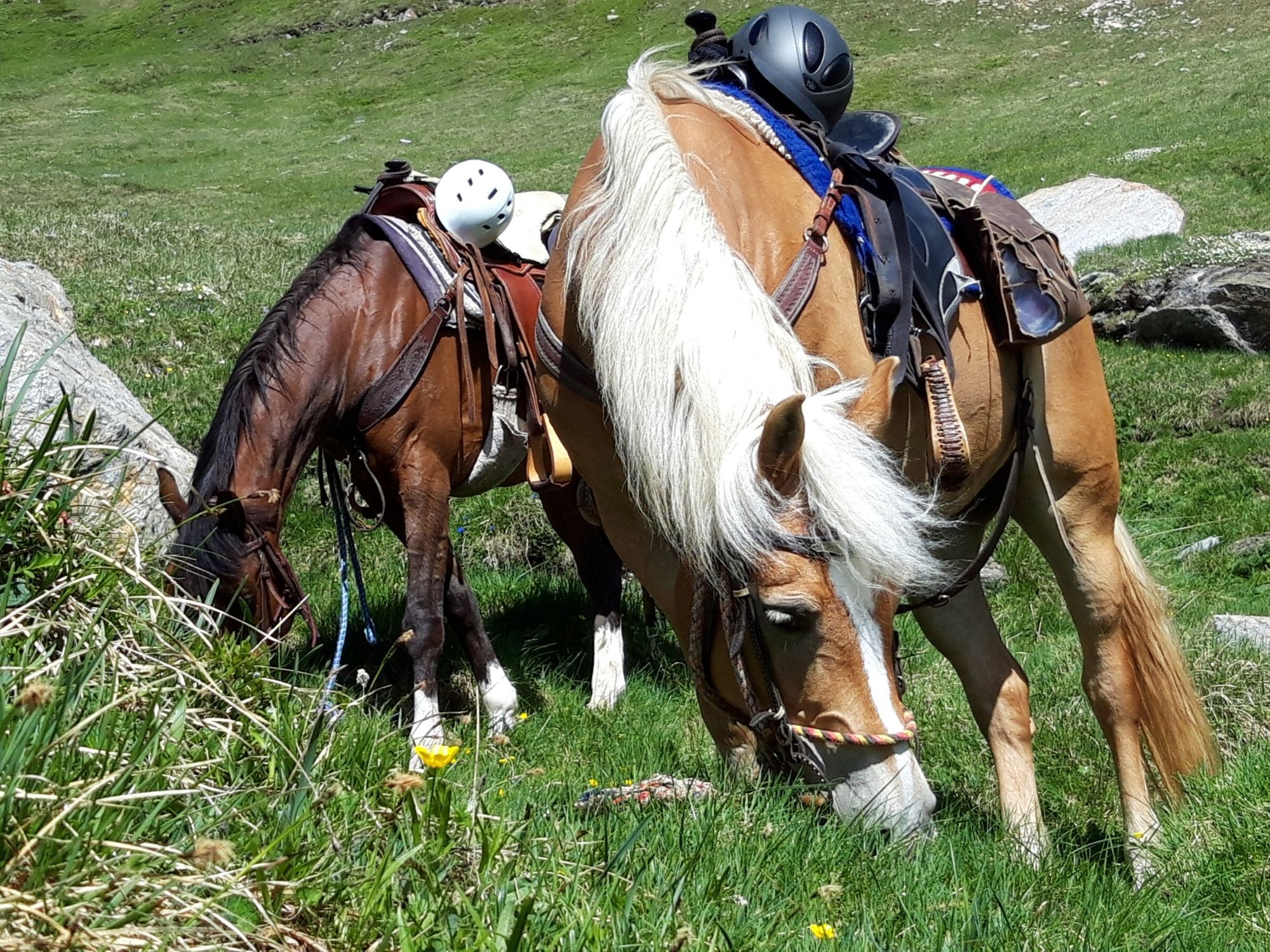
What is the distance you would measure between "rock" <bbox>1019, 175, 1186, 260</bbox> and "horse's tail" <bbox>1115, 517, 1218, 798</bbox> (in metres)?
12.8

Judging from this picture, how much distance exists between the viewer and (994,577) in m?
6.88

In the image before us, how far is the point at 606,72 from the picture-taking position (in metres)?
45.6

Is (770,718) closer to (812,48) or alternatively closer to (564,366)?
(564,366)

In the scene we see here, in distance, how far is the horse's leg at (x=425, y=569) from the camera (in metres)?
4.95

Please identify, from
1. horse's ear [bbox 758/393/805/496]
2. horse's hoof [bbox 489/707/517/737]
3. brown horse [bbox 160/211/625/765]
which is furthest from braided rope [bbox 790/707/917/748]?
horse's hoof [bbox 489/707/517/737]

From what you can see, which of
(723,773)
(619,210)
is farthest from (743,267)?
(723,773)

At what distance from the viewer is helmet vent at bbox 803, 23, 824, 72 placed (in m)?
3.93

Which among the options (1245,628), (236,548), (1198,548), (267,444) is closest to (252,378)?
(267,444)

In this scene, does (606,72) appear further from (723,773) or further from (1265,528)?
(723,773)

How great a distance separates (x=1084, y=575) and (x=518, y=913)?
125 inches

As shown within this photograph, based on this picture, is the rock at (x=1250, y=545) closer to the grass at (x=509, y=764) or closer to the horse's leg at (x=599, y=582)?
the grass at (x=509, y=764)

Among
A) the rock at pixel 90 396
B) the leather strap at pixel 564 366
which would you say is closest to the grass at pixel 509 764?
the rock at pixel 90 396

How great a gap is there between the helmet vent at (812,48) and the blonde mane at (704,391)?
0.81 meters

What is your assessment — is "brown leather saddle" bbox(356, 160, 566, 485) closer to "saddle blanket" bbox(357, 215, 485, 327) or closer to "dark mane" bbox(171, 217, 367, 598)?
"saddle blanket" bbox(357, 215, 485, 327)
